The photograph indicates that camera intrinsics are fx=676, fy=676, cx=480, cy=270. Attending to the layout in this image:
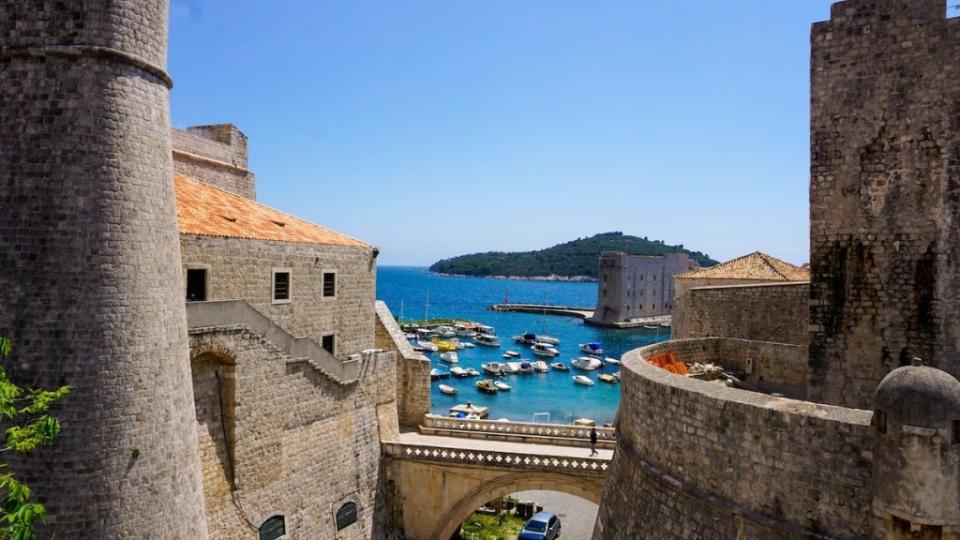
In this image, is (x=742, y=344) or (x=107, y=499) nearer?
(x=107, y=499)

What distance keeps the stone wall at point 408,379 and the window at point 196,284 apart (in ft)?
31.1

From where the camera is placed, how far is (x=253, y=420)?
1580cm

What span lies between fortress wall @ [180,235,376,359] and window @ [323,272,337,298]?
0.15m

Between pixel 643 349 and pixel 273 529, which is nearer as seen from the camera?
pixel 643 349

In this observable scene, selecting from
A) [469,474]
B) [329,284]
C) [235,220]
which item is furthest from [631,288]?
[235,220]

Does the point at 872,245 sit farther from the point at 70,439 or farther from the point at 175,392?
the point at 70,439

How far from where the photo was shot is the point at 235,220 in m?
18.0

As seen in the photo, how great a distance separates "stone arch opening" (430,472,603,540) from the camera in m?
19.4

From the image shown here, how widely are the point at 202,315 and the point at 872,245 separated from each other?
12755mm

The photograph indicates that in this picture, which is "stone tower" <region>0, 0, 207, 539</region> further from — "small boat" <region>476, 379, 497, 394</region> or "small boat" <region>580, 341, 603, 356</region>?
"small boat" <region>580, 341, 603, 356</region>

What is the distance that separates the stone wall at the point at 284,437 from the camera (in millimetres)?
14852

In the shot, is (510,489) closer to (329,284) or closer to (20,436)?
(329,284)

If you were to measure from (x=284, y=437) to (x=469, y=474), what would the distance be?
6.06 meters

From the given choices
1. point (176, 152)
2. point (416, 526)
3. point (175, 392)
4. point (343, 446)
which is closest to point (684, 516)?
point (175, 392)
